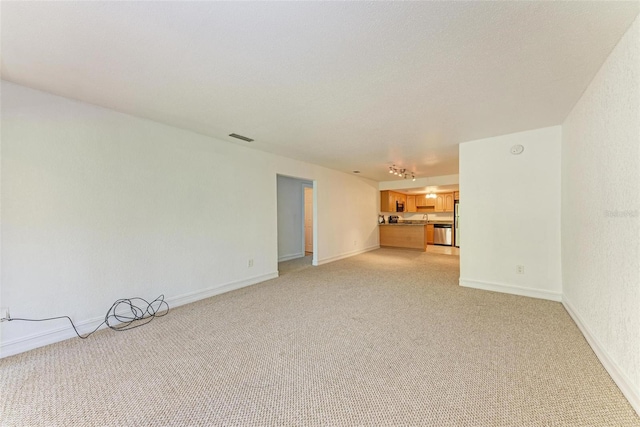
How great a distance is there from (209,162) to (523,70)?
3.46 m

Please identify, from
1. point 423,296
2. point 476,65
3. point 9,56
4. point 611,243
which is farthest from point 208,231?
point 611,243

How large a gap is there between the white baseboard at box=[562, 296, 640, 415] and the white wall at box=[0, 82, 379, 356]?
380cm

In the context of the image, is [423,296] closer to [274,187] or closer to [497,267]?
[497,267]

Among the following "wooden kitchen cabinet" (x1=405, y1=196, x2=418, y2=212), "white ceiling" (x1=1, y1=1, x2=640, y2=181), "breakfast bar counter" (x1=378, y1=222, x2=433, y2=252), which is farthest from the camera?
"wooden kitchen cabinet" (x1=405, y1=196, x2=418, y2=212)

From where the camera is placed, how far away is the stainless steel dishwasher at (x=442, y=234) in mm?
7930

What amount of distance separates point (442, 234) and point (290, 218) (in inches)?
212

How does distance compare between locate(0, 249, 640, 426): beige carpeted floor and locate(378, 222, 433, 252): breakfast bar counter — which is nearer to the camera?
locate(0, 249, 640, 426): beige carpeted floor

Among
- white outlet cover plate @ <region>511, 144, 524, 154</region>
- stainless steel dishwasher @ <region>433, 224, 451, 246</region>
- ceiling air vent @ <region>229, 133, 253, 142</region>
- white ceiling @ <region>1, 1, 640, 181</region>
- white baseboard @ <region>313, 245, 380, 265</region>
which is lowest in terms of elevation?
white baseboard @ <region>313, 245, 380, 265</region>

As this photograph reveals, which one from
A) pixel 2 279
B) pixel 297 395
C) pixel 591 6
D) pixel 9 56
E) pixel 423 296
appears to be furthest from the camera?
pixel 423 296

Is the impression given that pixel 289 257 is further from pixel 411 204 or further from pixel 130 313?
pixel 411 204

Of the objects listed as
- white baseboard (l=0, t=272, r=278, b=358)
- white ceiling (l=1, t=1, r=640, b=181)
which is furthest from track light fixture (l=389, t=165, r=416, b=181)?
white baseboard (l=0, t=272, r=278, b=358)

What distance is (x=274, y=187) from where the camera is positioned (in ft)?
13.6

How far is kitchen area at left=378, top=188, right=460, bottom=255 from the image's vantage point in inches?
285

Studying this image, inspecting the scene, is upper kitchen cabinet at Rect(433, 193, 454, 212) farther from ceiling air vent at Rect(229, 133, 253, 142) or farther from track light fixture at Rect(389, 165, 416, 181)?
ceiling air vent at Rect(229, 133, 253, 142)
